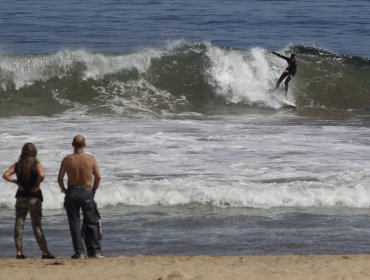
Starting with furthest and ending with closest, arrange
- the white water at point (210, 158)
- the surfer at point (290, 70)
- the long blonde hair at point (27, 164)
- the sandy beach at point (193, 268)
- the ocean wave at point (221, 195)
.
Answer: the surfer at point (290, 70), the white water at point (210, 158), the ocean wave at point (221, 195), the long blonde hair at point (27, 164), the sandy beach at point (193, 268)

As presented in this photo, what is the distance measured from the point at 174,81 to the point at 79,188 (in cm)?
1525

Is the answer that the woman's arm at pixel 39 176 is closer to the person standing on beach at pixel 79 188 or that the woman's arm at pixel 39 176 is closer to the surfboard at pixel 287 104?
the person standing on beach at pixel 79 188

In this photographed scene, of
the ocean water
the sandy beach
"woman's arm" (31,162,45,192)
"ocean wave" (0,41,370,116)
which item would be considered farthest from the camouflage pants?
"ocean wave" (0,41,370,116)

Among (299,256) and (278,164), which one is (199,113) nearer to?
(278,164)

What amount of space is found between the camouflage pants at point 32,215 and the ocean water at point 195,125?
0.58 metres

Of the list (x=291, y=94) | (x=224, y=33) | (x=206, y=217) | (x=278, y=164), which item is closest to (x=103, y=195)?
(x=206, y=217)

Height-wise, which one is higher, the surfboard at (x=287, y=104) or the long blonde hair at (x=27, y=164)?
the long blonde hair at (x=27, y=164)

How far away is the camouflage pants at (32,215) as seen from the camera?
11.8 metres

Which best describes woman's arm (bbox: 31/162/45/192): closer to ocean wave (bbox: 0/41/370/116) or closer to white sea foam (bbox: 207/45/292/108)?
ocean wave (bbox: 0/41/370/116)

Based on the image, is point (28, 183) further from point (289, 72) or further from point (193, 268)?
point (289, 72)

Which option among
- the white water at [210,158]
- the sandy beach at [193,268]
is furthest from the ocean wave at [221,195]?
the sandy beach at [193,268]

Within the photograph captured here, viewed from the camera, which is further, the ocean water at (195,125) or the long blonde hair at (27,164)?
the ocean water at (195,125)

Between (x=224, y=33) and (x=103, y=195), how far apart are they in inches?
807

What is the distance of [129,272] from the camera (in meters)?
11.0
